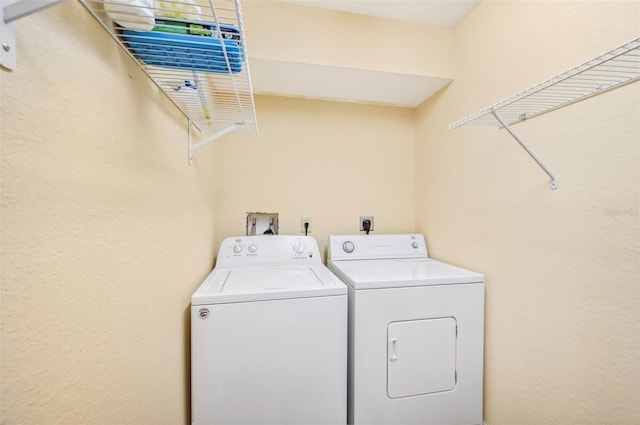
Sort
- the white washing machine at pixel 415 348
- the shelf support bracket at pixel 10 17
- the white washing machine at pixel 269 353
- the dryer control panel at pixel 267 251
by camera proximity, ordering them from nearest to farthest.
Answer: the shelf support bracket at pixel 10 17, the white washing machine at pixel 269 353, the white washing machine at pixel 415 348, the dryer control panel at pixel 267 251

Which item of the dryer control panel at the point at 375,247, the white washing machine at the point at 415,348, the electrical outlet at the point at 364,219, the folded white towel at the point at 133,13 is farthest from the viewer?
the electrical outlet at the point at 364,219

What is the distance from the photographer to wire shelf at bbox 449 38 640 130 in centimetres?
68

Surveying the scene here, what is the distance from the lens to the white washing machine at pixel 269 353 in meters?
1.13

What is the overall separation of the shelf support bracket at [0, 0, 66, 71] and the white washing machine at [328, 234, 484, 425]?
4.16ft

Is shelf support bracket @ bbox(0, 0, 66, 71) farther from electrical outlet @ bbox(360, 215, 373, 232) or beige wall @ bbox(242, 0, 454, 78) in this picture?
electrical outlet @ bbox(360, 215, 373, 232)

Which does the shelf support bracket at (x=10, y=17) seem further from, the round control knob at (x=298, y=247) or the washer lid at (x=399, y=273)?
the round control knob at (x=298, y=247)

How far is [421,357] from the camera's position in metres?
1.34

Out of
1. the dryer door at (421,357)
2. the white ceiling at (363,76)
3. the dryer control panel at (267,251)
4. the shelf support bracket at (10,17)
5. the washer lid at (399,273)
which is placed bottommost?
the dryer door at (421,357)

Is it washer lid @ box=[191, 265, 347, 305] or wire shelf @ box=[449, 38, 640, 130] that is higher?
wire shelf @ box=[449, 38, 640, 130]

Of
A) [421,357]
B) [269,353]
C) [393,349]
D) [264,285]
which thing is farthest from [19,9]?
[421,357]

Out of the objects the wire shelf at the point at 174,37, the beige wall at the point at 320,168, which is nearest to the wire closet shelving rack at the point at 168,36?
the wire shelf at the point at 174,37

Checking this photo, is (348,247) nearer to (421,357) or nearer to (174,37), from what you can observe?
(421,357)

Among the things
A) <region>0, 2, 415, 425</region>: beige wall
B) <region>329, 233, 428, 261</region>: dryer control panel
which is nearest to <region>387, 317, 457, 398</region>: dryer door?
<region>329, 233, 428, 261</region>: dryer control panel

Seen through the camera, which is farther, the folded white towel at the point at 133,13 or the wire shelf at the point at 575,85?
the wire shelf at the point at 575,85
